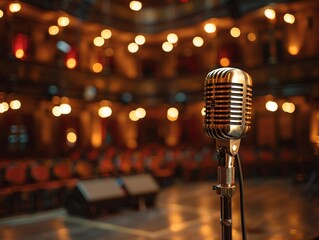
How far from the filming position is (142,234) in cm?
671

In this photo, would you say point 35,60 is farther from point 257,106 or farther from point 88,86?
Answer: point 257,106

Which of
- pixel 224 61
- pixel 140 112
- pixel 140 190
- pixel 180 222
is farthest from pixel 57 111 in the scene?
pixel 180 222

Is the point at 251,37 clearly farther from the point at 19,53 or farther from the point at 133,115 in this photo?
the point at 19,53

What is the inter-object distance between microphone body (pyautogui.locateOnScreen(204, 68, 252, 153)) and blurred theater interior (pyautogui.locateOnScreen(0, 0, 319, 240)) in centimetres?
A: 486

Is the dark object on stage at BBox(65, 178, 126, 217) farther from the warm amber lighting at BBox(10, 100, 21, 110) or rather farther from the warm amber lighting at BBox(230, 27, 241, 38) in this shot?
the warm amber lighting at BBox(230, 27, 241, 38)

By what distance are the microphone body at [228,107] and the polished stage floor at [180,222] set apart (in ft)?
12.3

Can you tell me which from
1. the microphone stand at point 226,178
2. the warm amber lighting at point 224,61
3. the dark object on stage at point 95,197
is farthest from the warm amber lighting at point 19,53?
the microphone stand at point 226,178

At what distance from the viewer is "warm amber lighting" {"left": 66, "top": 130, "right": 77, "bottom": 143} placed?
62.7 ft

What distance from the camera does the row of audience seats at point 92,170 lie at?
9.06m

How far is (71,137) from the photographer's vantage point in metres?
19.3

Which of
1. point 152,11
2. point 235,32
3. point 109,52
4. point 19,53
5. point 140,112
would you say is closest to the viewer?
point 19,53

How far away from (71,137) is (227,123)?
1808cm

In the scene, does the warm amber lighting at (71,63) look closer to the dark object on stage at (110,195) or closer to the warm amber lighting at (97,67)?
the warm amber lighting at (97,67)

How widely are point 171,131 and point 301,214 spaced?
14.4 metres
